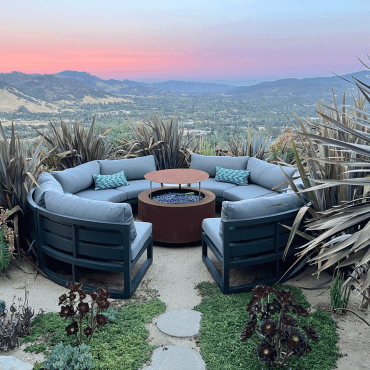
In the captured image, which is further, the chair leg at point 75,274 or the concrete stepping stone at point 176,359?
the chair leg at point 75,274

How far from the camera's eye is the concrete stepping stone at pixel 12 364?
7.05 ft

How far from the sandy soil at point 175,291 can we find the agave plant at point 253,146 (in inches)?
→ 127

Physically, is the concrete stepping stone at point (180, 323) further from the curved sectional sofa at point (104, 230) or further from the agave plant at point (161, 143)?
the agave plant at point (161, 143)

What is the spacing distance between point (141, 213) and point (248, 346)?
96.9 inches

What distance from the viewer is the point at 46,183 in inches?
153

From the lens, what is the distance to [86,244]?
10.4 ft

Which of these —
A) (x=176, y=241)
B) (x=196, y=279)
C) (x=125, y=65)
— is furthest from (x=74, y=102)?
(x=196, y=279)

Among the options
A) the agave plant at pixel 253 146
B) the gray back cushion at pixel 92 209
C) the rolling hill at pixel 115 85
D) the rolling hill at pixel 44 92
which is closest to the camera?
the gray back cushion at pixel 92 209

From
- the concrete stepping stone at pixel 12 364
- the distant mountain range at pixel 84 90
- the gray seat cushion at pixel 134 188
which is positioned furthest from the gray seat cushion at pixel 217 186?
the distant mountain range at pixel 84 90

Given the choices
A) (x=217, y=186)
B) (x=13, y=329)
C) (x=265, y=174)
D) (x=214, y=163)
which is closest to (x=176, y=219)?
(x=217, y=186)

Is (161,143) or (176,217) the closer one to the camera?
(176,217)

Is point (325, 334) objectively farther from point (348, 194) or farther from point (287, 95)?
point (287, 95)

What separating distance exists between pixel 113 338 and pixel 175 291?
881 mm

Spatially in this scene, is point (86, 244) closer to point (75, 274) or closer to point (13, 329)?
point (75, 274)
